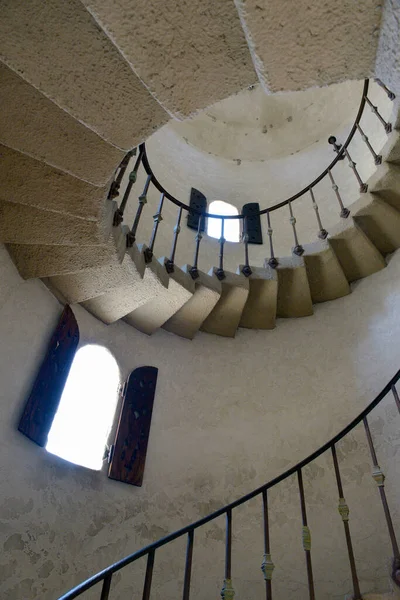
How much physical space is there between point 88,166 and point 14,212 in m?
0.84

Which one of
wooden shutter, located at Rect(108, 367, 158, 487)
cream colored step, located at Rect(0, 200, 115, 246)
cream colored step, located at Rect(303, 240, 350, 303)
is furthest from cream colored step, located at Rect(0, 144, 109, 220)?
cream colored step, located at Rect(303, 240, 350, 303)

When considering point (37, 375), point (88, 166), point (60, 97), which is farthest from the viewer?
point (37, 375)

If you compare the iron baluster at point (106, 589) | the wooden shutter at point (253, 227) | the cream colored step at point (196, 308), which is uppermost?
the wooden shutter at point (253, 227)

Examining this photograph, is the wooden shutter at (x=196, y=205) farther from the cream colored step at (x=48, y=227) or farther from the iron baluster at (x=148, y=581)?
the iron baluster at (x=148, y=581)

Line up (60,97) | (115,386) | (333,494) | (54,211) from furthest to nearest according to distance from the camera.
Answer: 1. (115,386)
2. (333,494)
3. (54,211)
4. (60,97)

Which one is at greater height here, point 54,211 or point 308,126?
point 308,126

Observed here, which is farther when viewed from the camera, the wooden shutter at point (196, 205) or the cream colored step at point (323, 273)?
the wooden shutter at point (196, 205)

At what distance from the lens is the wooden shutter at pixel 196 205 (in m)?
6.38

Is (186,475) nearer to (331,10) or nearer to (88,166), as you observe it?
(88,166)

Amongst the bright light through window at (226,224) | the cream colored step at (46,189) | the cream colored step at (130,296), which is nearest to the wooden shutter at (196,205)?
the bright light through window at (226,224)

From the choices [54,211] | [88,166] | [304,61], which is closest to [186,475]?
[54,211]

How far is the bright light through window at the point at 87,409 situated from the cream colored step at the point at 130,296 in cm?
34

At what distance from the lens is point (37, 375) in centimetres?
331

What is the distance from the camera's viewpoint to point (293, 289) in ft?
15.4
